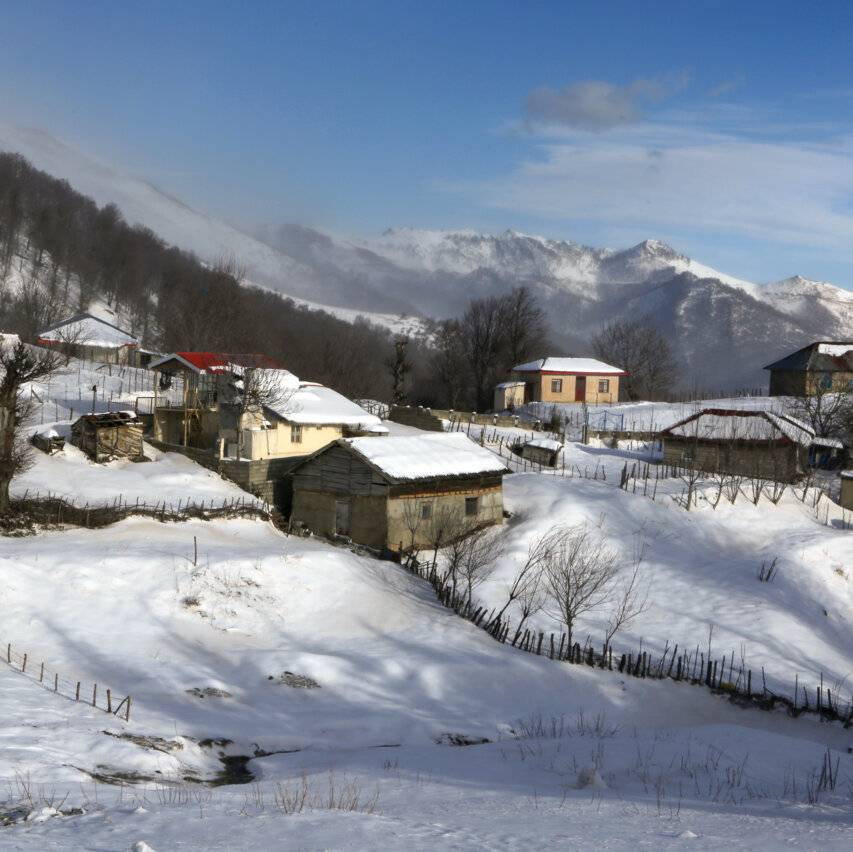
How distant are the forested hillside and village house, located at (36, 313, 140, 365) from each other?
6165 mm

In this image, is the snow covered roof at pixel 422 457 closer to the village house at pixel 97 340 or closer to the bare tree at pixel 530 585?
the bare tree at pixel 530 585

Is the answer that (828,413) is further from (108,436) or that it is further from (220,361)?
(108,436)

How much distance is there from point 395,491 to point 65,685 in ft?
51.9

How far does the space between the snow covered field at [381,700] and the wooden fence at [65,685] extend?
0.34 m

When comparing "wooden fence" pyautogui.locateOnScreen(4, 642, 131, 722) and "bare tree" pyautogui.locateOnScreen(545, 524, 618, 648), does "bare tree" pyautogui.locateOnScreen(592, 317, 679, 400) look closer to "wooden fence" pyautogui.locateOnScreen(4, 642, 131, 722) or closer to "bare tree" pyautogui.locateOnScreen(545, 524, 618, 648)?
"bare tree" pyautogui.locateOnScreen(545, 524, 618, 648)

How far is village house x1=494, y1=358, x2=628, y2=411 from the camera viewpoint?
6488 cm

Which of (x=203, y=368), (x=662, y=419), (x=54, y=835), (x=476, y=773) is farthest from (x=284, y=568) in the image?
(x=662, y=419)

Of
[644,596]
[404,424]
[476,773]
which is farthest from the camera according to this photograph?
[404,424]

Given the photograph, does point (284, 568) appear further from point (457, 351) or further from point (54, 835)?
point (457, 351)

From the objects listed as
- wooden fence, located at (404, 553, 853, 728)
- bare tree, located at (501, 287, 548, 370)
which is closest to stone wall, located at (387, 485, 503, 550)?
wooden fence, located at (404, 553, 853, 728)

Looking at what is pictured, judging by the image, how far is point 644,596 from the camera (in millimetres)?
28547

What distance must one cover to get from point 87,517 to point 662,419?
42666 mm

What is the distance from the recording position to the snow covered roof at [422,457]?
31156 millimetres

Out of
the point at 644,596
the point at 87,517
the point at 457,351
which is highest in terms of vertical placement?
the point at 457,351
